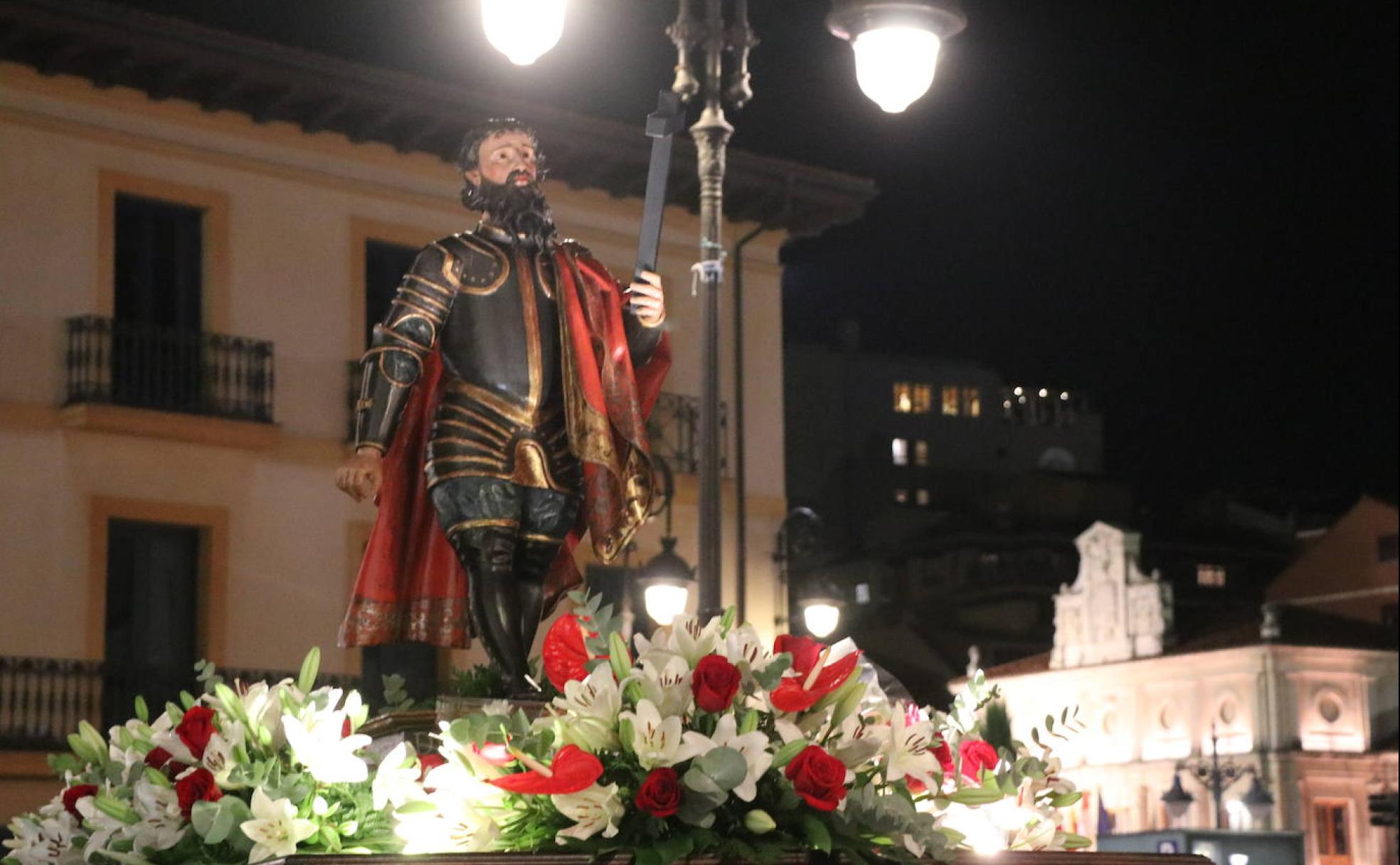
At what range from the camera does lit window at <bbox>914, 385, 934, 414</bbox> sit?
76500mm

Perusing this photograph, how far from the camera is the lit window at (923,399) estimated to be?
76500 millimetres

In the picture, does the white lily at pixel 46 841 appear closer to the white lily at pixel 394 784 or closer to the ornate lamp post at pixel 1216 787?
the white lily at pixel 394 784

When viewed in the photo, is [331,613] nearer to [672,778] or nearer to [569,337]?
[569,337]

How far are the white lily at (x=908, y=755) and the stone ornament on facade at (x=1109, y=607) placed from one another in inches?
2059

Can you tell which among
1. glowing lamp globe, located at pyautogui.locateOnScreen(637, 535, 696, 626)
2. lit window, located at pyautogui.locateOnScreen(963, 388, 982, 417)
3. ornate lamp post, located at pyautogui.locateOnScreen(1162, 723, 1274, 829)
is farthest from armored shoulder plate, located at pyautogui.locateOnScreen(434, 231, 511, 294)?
lit window, located at pyautogui.locateOnScreen(963, 388, 982, 417)

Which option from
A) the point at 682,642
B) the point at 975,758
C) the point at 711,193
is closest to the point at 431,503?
the point at 975,758

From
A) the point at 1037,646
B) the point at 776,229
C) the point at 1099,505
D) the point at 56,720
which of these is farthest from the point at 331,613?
the point at 1099,505

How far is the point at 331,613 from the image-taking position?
22578mm

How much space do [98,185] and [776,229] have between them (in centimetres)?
775

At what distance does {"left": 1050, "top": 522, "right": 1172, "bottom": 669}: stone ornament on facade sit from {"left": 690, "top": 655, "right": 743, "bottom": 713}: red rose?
2076 inches

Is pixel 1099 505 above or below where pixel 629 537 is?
above

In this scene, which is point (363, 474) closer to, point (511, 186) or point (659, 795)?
point (511, 186)

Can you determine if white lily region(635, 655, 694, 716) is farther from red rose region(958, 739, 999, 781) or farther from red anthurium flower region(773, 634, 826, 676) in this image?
red rose region(958, 739, 999, 781)

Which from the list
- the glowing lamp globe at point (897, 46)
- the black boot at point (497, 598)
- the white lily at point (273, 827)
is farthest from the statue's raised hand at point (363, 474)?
the glowing lamp globe at point (897, 46)
